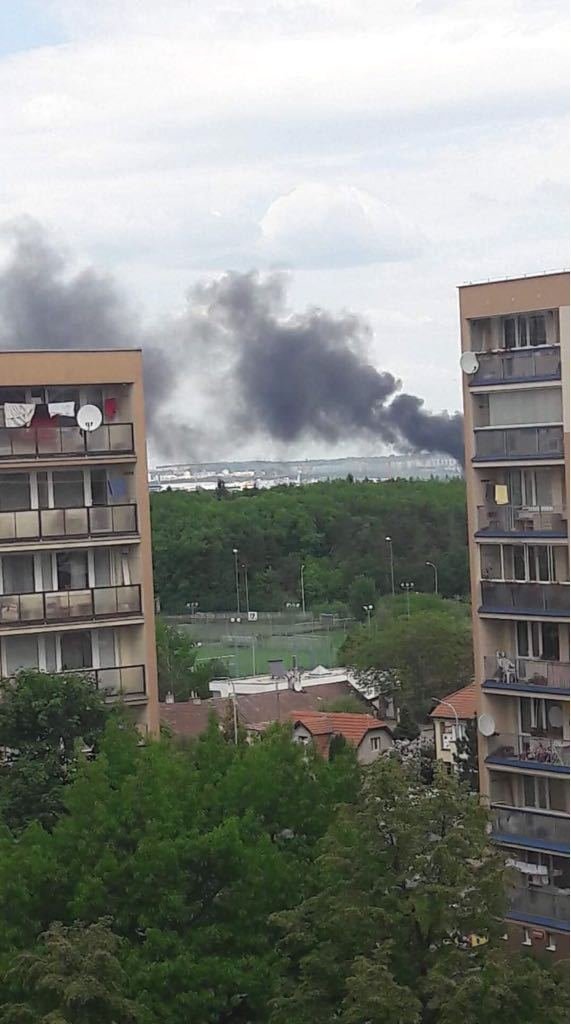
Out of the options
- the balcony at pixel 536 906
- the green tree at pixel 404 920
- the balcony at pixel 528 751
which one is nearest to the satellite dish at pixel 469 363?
the balcony at pixel 528 751

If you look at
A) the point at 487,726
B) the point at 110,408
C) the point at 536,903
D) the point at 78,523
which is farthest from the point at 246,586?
the point at 536,903

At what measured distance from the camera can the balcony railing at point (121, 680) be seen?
57.9 ft

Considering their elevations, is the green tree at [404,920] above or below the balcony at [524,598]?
below

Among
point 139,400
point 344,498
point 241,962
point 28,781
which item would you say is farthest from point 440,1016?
point 344,498

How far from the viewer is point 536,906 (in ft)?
52.3

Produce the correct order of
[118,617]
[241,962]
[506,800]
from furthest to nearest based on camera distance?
[118,617]
[506,800]
[241,962]

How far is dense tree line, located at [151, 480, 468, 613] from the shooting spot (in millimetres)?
65312

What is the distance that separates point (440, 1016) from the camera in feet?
34.3

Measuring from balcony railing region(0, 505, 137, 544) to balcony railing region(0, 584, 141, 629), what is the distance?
59 cm

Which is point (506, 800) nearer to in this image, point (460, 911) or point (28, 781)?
point (28, 781)

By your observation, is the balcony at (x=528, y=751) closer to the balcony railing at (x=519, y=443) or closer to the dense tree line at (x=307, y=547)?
the balcony railing at (x=519, y=443)

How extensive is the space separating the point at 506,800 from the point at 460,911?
19.1ft

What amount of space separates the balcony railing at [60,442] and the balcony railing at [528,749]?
4824mm

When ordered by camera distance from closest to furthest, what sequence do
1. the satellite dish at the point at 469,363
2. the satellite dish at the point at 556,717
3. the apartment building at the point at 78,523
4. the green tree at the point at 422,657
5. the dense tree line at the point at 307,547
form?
the satellite dish at the point at 556,717 → the satellite dish at the point at 469,363 → the apartment building at the point at 78,523 → the green tree at the point at 422,657 → the dense tree line at the point at 307,547
